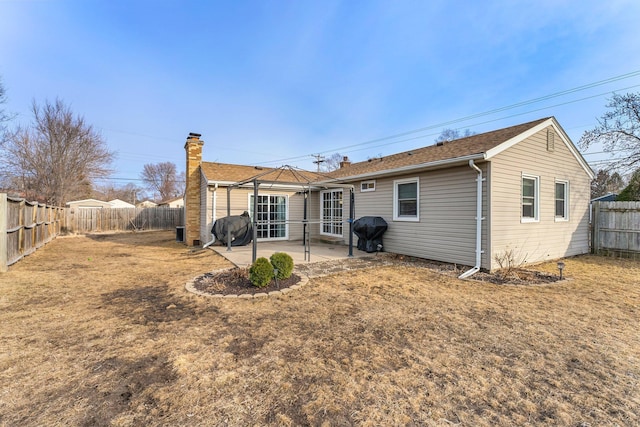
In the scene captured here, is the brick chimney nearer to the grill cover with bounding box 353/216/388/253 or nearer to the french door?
the french door

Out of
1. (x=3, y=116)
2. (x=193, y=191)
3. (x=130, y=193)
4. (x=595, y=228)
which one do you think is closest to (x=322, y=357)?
(x=193, y=191)

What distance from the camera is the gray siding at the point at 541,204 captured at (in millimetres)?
6301

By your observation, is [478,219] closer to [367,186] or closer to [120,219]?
[367,186]

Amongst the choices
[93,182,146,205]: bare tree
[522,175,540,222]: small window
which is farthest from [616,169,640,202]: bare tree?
[93,182,146,205]: bare tree

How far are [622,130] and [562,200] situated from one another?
23.2 feet

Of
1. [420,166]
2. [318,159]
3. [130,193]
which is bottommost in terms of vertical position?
[420,166]

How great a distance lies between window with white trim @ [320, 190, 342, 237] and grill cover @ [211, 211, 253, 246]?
3.01 m

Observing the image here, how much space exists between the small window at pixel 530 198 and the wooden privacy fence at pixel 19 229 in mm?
12121

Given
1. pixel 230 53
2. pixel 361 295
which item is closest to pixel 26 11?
pixel 230 53

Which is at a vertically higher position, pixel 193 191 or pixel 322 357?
pixel 193 191

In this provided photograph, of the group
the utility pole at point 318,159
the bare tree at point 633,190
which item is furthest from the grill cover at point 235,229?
the utility pole at point 318,159

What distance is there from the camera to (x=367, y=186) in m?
9.41

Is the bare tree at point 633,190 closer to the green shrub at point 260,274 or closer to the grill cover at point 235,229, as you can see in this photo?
the green shrub at point 260,274

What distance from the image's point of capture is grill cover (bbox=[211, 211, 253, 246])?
9.46 m
